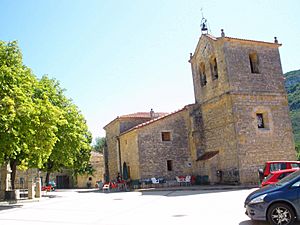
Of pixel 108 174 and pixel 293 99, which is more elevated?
pixel 293 99

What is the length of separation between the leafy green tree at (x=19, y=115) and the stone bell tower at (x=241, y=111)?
1232cm

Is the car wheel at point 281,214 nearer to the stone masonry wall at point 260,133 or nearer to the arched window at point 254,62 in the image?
the stone masonry wall at point 260,133

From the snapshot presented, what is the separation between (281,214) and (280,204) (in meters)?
0.23

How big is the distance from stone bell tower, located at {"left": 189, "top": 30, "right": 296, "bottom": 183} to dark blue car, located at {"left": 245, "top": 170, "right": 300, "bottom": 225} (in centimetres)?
1436

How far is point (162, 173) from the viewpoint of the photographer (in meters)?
26.9

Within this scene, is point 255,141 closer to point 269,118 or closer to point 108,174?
point 269,118

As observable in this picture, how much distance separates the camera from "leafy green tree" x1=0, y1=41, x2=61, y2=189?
610 inches

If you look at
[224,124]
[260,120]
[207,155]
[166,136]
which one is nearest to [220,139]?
[224,124]

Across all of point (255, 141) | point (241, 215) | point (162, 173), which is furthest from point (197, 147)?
point (241, 215)

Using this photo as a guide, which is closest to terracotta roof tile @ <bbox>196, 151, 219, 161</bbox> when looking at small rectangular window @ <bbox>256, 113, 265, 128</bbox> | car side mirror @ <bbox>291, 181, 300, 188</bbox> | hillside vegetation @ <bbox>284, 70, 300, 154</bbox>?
small rectangular window @ <bbox>256, 113, 265, 128</bbox>

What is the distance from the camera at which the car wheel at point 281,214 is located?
7590 mm

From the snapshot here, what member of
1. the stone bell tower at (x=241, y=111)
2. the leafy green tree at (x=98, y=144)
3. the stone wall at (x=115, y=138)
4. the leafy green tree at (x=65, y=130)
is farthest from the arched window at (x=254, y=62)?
the leafy green tree at (x=98, y=144)

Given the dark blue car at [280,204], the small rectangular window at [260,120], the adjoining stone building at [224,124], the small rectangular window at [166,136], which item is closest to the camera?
the dark blue car at [280,204]

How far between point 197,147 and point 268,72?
330 inches
